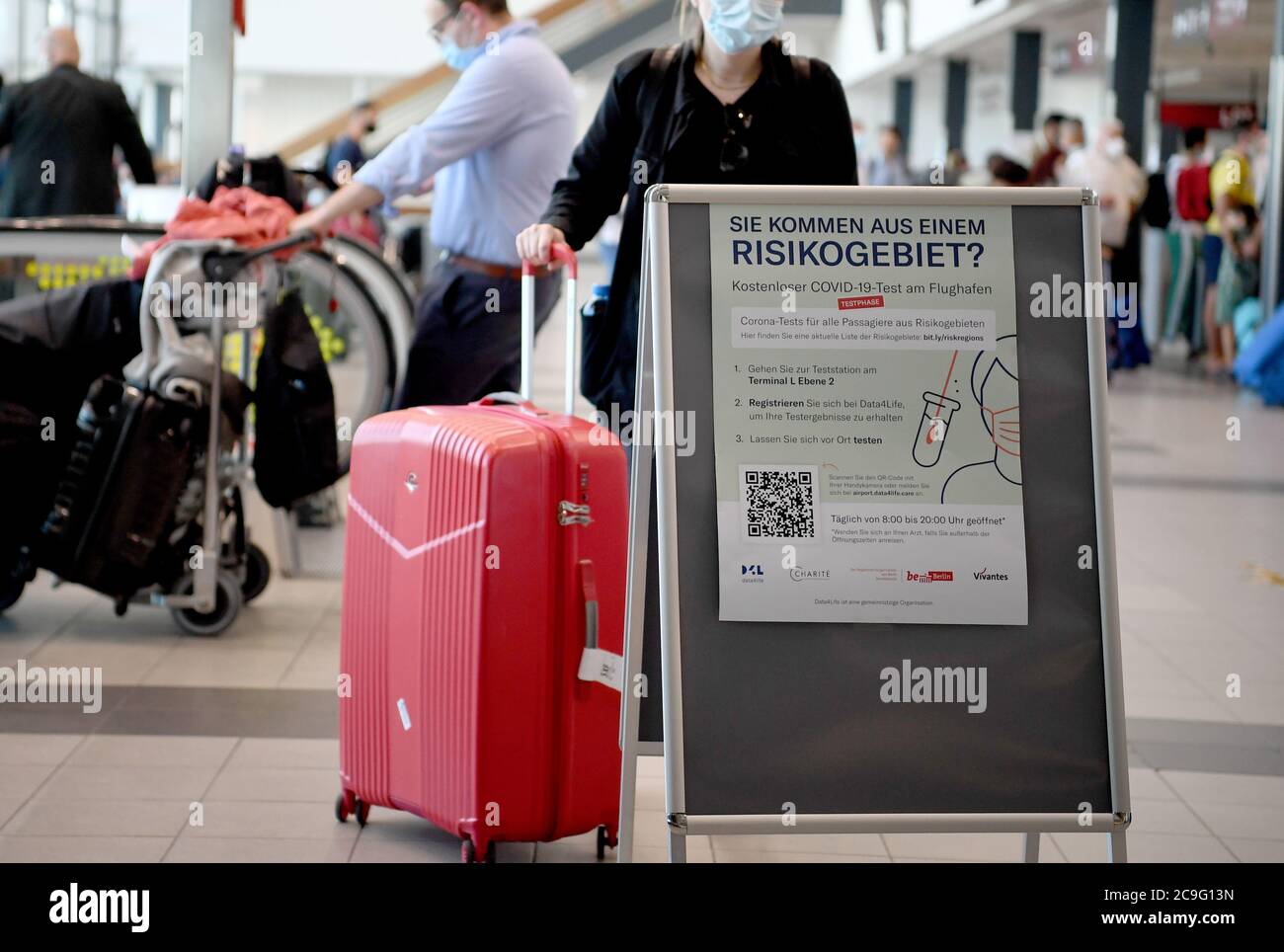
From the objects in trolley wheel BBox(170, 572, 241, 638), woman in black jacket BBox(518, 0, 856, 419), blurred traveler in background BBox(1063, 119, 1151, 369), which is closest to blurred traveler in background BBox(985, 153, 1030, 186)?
blurred traveler in background BBox(1063, 119, 1151, 369)

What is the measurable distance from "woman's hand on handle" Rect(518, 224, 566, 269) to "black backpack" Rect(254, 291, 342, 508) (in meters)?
1.68

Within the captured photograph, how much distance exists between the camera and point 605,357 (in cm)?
311

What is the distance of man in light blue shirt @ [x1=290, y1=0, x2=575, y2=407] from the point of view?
157 inches

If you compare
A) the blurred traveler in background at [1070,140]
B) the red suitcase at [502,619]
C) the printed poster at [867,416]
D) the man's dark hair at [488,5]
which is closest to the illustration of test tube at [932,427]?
the printed poster at [867,416]

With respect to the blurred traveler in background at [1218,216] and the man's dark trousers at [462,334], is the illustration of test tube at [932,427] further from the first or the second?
the blurred traveler in background at [1218,216]

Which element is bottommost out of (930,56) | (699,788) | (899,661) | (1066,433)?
(699,788)

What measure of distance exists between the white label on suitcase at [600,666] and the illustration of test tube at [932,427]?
0.62 m

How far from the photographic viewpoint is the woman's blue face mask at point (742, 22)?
9.32 feet

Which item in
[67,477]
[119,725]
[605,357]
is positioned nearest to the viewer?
[605,357]

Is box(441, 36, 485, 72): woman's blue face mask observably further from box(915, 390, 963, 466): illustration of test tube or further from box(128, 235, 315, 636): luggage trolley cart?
box(915, 390, 963, 466): illustration of test tube

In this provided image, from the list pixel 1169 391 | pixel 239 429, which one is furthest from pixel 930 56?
pixel 239 429

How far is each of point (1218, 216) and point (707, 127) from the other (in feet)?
36.8
